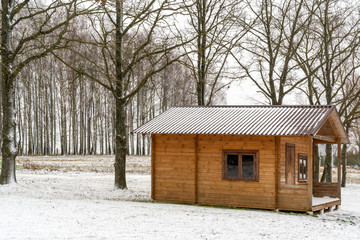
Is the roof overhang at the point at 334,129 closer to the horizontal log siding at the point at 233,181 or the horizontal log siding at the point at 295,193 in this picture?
the horizontal log siding at the point at 295,193

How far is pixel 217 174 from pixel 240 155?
3.92 feet

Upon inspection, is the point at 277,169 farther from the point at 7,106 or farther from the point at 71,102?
the point at 71,102

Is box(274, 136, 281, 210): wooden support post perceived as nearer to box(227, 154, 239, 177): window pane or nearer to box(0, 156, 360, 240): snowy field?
box(0, 156, 360, 240): snowy field

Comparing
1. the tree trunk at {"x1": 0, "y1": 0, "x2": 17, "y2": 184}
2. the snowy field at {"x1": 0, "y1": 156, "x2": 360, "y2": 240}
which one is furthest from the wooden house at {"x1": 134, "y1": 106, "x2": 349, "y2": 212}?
the tree trunk at {"x1": 0, "y1": 0, "x2": 17, "y2": 184}

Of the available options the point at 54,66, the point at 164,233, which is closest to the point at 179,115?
the point at 164,233

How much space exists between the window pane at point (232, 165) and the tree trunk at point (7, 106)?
8749mm

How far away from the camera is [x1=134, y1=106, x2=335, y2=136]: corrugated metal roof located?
1578 centimetres

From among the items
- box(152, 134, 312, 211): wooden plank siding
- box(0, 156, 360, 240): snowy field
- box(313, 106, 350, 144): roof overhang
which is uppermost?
box(313, 106, 350, 144): roof overhang

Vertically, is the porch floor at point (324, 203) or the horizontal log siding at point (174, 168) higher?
the horizontal log siding at point (174, 168)

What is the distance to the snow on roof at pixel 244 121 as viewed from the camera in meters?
15.8

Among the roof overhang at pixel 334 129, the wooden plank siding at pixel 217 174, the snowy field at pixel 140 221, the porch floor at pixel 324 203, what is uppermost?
the roof overhang at pixel 334 129

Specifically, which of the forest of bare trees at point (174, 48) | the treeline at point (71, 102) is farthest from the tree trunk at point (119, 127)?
the treeline at point (71, 102)

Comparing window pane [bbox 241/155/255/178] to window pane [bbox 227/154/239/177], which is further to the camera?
window pane [bbox 227/154/239/177]

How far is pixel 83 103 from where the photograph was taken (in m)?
50.7
